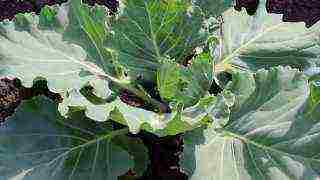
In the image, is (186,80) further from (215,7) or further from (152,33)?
(215,7)

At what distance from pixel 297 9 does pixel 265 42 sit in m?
0.66

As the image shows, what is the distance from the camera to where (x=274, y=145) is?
2.00 m

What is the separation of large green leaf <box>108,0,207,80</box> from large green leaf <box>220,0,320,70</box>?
25 cm

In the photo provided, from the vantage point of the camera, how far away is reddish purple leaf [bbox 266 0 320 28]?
2908mm

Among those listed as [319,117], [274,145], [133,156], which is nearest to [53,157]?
[133,156]

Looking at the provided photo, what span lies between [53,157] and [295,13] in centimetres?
132

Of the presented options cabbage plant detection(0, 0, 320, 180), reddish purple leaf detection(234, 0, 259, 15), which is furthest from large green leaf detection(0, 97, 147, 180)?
reddish purple leaf detection(234, 0, 259, 15)

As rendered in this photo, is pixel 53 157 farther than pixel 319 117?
Yes

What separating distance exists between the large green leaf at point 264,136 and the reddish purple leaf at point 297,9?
0.93 metres

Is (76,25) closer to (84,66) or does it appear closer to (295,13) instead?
(84,66)

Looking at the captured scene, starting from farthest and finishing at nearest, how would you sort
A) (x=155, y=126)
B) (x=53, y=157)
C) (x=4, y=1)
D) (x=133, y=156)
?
(x=4, y=1) < (x=133, y=156) < (x=53, y=157) < (x=155, y=126)

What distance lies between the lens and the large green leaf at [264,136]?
6.42 ft

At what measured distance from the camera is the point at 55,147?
2139 millimetres

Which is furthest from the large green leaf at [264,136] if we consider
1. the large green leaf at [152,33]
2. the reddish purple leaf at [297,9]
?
the reddish purple leaf at [297,9]
